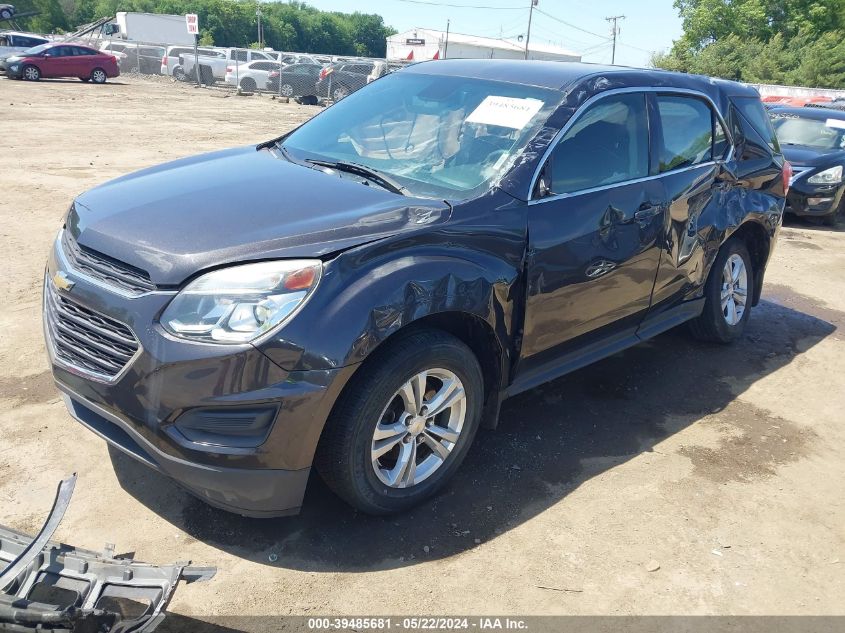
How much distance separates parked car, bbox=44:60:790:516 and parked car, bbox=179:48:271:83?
29.3 m

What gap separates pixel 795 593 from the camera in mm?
2924

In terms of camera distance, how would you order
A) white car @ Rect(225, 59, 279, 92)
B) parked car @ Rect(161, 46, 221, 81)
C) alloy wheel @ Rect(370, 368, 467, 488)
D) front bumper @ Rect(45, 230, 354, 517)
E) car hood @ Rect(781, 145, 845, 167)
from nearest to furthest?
front bumper @ Rect(45, 230, 354, 517)
alloy wheel @ Rect(370, 368, 467, 488)
car hood @ Rect(781, 145, 845, 167)
white car @ Rect(225, 59, 279, 92)
parked car @ Rect(161, 46, 221, 81)

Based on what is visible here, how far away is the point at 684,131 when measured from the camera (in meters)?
4.46

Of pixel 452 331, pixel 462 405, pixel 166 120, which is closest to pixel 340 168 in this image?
pixel 452 331

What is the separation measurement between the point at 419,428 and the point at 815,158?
9.58 metres

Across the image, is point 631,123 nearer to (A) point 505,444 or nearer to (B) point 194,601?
(A) point 505,444

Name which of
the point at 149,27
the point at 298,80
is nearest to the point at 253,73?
the point at 298,80

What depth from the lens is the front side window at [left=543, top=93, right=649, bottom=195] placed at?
3.54 m

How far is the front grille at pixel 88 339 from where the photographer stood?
2663 mm

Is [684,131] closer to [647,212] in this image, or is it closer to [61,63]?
[647,212]

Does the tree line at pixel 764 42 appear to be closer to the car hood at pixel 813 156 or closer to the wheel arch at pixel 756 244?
the car hood at pixel 813 156

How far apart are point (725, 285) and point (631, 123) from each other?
1.79m

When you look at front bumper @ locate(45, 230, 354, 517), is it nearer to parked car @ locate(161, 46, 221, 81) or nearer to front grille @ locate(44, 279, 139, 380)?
front grille @ locate(44, 279, 139, 380)

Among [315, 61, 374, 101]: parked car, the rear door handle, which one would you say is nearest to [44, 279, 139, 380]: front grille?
the rear door handle
